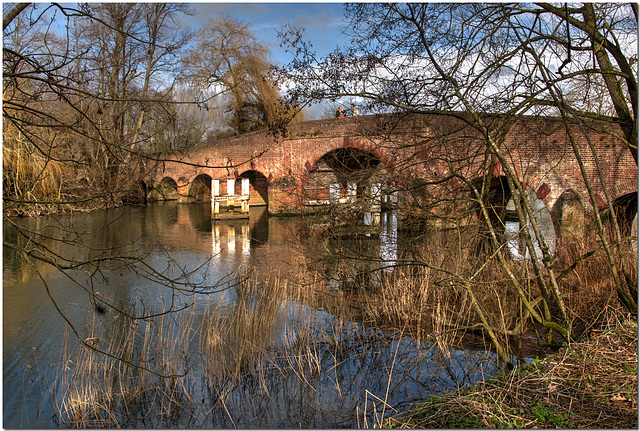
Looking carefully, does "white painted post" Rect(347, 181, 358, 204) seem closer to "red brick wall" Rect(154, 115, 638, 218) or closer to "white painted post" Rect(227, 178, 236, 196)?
"red brick wall" Rect(154, 115, 638, 218)

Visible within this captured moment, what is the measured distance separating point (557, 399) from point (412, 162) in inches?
151

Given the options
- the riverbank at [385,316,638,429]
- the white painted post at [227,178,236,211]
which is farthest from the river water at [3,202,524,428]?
the white painted post at [227,178,236,211]

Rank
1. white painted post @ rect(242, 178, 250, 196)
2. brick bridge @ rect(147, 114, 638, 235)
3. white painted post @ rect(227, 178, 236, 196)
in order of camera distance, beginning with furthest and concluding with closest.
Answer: white painted post @ rect(242, 178, 250, 196) → white painted post @ rect(227, 178, 236, 196) → brick bridge @ rect(147, 114, 638, 235)

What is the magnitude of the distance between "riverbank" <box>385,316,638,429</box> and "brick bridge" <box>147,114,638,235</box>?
1625 mm

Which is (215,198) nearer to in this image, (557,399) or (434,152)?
(434,152)

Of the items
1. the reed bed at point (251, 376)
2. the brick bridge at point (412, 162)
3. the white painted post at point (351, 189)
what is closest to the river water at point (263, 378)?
the reed bed at point (251, 376)

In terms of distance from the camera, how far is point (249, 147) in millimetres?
19719

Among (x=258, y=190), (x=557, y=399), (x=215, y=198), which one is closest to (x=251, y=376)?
(x=557, y=399)

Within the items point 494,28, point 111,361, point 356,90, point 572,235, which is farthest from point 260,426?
point 572,235

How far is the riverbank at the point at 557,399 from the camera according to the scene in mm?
2975

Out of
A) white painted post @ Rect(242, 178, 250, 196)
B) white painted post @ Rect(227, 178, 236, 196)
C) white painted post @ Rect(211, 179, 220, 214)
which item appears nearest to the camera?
white painted post @ Rect(211, 179, 220, 214)

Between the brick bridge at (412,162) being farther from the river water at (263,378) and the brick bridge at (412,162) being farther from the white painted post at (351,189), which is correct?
the river water at (263,378)

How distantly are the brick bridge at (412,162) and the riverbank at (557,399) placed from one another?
1625mm

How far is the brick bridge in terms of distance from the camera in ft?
16.5
